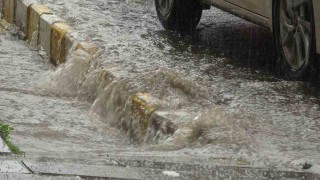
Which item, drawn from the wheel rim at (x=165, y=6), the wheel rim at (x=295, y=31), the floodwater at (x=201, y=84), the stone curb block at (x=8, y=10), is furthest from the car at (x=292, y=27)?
the stone curb block at (x=8, y=10)

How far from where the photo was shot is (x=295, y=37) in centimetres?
695

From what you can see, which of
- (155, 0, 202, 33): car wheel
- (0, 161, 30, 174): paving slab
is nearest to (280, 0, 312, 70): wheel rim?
(155, 0, 202, 33): car wheel

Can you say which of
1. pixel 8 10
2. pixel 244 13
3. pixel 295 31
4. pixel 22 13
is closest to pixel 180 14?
pixel 244 13

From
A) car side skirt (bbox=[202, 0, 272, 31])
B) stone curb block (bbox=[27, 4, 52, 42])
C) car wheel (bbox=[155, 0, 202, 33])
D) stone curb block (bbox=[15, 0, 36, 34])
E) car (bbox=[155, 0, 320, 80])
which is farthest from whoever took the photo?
stone curb block (bbox=[15, 0, 36, 34])

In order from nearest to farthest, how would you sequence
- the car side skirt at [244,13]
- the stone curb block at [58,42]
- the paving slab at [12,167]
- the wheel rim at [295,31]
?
the paving slab at [12,167]
the wheel rim at [295,31]
the car side skirt at [244,13]
the stone curb block at [58,42]

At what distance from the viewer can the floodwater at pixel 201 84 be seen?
5.52 m

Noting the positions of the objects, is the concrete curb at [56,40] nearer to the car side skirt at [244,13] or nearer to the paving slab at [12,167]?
the car side skirt at [244,13]

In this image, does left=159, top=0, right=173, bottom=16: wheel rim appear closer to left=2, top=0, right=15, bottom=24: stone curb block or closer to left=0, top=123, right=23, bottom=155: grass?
left=2, top=0, right=15, bottom=24: stone curb block

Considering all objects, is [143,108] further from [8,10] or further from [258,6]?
[8,10]

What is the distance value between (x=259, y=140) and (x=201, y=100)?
1.13 m

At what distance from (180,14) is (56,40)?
1.24 m

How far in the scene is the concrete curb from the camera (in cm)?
621

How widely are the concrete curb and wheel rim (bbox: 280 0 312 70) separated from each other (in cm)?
115

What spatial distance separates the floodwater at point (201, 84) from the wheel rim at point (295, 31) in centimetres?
21
